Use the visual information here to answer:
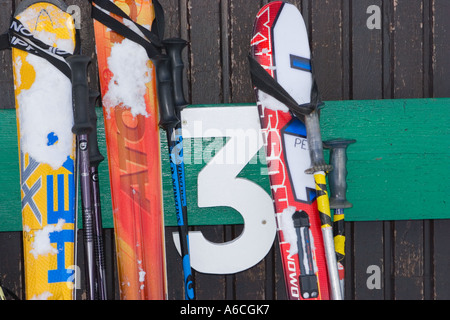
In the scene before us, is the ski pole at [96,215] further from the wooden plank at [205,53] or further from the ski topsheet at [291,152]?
the ski topsheet at [291,152]

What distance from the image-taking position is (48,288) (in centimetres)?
112

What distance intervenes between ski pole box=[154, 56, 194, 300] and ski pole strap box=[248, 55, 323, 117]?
0.26m

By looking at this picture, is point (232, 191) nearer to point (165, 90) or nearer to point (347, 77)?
point (165, 90)

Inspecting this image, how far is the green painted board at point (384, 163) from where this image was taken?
137 cm

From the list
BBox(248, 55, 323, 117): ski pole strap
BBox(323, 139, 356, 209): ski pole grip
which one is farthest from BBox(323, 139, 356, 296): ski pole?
BBox(248, 55, 323, 117): ski pole strap

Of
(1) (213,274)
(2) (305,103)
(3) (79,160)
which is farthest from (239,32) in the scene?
(1) (213,274)

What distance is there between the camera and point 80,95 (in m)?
1.06

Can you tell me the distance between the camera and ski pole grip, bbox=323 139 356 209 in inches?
44.9

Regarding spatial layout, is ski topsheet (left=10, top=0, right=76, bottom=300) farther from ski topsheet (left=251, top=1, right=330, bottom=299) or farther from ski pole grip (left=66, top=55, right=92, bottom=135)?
ski topsheet (left=251, top=1, right=330, bottom=299)

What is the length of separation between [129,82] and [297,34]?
52 centimetres

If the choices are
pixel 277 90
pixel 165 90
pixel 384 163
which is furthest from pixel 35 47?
pixel 384 163

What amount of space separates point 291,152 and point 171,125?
0.35m

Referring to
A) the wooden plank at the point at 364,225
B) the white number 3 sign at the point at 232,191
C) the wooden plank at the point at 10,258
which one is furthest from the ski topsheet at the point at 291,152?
the wooden plank at the point at 10,258
